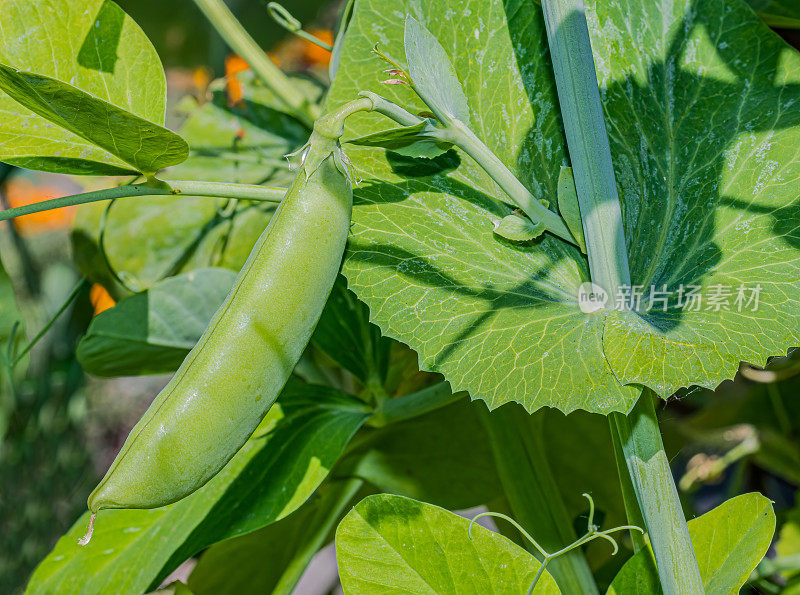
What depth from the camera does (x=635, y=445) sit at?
0.34 metres

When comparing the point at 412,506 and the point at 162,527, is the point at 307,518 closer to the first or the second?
the point at 162,527

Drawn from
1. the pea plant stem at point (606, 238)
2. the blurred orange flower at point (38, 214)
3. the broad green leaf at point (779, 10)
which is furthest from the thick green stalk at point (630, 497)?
the blurred orange flower at point (38, 214)

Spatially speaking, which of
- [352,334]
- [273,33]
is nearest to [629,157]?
[352,334]

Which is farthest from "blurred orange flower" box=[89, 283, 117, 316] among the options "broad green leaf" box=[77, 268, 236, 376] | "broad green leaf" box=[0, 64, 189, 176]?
"broad green leaf" box=[0, 64, 189, 176]

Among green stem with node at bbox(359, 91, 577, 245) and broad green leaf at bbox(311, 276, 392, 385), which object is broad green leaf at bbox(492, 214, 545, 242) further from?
broad green leaf at bbox(311, 276, 392, 385)

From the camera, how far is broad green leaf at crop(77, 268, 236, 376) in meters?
0.52

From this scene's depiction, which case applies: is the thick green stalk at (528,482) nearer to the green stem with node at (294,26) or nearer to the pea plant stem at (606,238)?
the pea plant stem at (606,238)

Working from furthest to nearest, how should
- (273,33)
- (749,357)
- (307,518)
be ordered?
(273,33) → (307,518) → (749,357)

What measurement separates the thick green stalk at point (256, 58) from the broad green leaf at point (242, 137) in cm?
3

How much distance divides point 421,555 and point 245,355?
132mm

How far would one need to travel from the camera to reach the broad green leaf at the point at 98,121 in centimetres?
30

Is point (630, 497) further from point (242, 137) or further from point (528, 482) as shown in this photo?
point (242, 137)

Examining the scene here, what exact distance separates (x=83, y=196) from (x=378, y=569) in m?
0.23

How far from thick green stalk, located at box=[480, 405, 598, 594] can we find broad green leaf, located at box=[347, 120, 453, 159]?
0.72 feet
